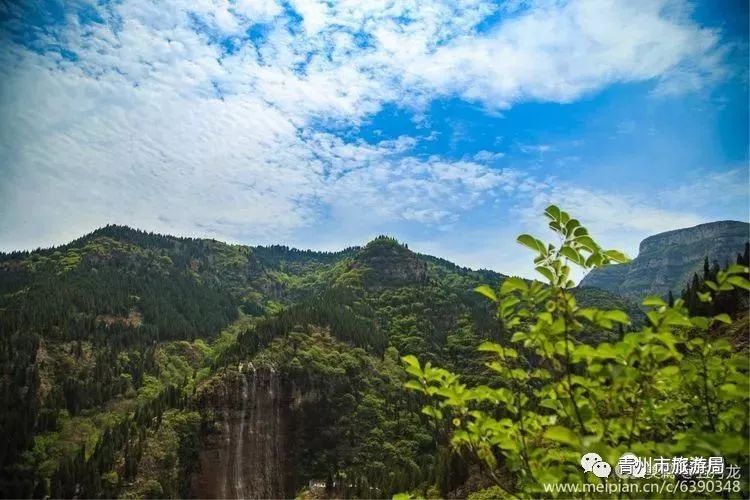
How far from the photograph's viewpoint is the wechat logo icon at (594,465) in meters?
3.09

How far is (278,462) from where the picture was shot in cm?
7369

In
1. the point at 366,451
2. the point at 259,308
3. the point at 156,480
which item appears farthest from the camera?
the point at 259,308

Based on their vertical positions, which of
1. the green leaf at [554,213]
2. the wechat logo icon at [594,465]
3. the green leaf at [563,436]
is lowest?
the wechat logo icon at [594,465]

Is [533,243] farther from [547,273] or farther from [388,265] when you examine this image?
[388,265]

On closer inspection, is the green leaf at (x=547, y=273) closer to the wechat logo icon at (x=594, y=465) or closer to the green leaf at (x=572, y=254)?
the green leaf at (x=572, y=254)

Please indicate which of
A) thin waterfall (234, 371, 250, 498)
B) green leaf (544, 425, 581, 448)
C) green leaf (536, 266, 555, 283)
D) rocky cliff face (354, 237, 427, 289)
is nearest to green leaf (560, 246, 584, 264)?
green leaf (536, 266, 555, 283)

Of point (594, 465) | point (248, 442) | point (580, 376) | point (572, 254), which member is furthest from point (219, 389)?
point (572, 254)

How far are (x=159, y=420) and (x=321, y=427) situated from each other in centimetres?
→ 2647

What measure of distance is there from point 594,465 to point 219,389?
76.6m

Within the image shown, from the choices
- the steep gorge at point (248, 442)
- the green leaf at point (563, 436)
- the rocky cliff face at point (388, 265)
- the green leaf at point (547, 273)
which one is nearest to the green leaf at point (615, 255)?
the green leaf at point (547, 273)

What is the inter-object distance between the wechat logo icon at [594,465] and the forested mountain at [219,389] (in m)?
37.0

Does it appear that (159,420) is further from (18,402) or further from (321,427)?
(18,402)

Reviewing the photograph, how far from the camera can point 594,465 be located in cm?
318

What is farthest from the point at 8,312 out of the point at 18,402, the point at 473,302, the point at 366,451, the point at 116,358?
the point at 473,302
